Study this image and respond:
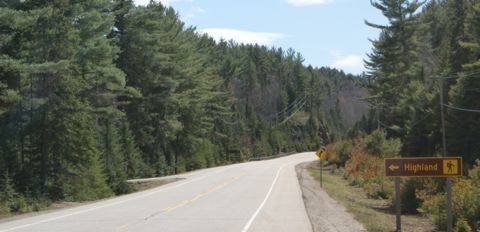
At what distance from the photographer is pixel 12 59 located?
26688mm

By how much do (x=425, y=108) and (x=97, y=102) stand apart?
25.1 meters

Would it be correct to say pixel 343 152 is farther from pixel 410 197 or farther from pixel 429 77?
pixel 410 197

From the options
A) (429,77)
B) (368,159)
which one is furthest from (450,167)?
(368,159)

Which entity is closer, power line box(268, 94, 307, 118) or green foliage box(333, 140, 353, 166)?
green foliage box(333, 140, 353, 166)

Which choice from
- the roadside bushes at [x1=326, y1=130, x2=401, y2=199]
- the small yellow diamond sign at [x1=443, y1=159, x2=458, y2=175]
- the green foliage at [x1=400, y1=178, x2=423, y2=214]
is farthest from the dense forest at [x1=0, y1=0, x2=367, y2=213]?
the small yellow diamond sign at [x1=443, y1=159, x2=458, y2=175]

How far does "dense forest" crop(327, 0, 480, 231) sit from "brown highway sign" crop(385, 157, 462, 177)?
2383 millimetres

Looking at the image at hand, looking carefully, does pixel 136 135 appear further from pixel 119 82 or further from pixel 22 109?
pixel 22 109

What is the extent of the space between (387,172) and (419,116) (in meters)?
34.3

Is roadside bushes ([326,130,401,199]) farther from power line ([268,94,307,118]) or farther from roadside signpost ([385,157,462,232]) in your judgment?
power line ([268,94,307,118])

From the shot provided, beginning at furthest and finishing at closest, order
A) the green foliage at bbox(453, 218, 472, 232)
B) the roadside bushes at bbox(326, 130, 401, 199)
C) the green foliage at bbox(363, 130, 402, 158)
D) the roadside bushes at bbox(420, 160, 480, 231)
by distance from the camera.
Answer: the green foliage at bbox(363, 130, 402, 158) → the roadside bushes at bbox(326, 130, 401, 199) → the roadside bushes at bbox(420, 160, 480, 231) → the green foliage at bbox(453, 218, 472, 232)

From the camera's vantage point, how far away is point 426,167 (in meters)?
13.7

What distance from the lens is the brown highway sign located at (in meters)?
13.2

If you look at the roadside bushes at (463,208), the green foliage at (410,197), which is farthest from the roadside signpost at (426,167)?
the green foliage at (410,197)

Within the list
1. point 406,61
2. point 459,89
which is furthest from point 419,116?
A: point 406,61
